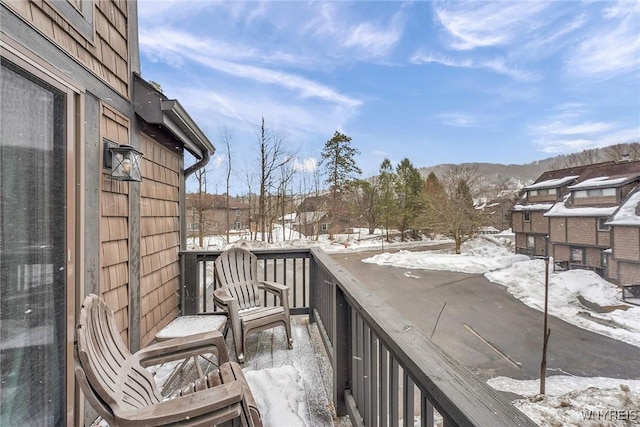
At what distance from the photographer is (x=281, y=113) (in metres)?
15.6

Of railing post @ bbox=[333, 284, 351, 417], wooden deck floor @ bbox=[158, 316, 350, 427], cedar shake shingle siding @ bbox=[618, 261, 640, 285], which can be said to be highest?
railing post @ bbox=[333, 284, 351, 417]

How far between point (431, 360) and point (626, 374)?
37.8 ft

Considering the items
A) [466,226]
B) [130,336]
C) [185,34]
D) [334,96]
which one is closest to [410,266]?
[466,226]

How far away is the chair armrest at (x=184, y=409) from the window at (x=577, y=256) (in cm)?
1629

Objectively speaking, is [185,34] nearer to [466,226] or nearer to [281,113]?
[281,113]

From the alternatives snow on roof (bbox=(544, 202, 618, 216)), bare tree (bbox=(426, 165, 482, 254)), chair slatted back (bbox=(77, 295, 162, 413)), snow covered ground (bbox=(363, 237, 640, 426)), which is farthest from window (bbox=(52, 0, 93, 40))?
bare tree (bbox=(426, 165, 482, 254))

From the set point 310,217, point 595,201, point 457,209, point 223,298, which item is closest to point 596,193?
point 595,201

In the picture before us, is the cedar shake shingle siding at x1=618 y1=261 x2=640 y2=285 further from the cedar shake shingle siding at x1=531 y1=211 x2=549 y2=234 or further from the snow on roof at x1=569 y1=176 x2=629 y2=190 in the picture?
the cedar shake shingle siding at x1=531 y1=211 x2=549 y2=234

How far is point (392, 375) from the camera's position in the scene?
40.9 inches

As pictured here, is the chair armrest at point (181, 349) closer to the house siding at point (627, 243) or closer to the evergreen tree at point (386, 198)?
the house siding at point (627, 243)

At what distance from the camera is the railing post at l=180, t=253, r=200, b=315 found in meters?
3.29

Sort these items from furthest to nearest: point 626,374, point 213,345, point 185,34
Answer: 1. point 626,374
2. point 185,34
3. point 213,345

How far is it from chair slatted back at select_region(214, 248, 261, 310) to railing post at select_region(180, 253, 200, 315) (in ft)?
1.75

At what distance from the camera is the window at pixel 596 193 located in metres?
9.66
